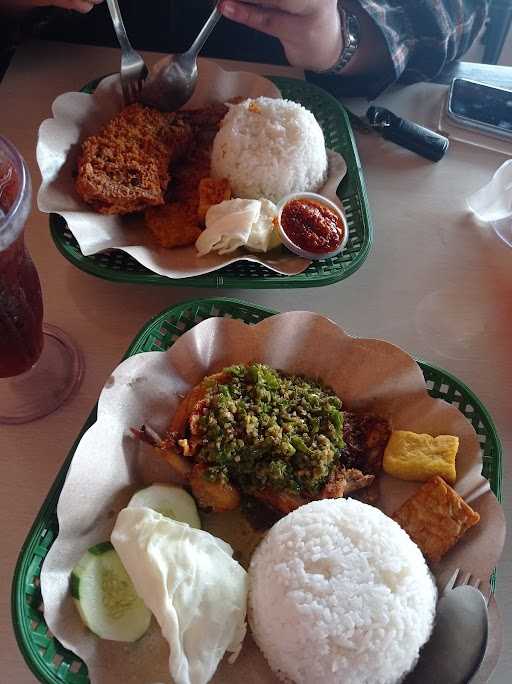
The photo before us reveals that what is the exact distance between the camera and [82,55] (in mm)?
2439

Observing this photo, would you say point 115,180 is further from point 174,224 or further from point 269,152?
point 269,152

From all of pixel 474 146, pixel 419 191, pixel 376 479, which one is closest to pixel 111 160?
pixel 419 191

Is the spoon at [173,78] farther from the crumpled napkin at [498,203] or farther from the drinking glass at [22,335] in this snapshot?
the crumpled napkin at [498,203]

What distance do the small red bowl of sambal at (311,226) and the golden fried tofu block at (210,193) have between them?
188 mm

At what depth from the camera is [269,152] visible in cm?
205

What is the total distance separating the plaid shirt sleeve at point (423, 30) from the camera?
2393 millimetres

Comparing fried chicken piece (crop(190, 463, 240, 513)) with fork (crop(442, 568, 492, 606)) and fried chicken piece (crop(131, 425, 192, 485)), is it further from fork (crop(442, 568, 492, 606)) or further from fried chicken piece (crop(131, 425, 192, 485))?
fork (crop(442, 568, 492, 606))

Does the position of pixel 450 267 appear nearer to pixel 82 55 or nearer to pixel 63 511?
pixel 63 511

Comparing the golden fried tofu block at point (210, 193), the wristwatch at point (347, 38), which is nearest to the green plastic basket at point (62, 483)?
the golden fried tofu block at point (210, 193)

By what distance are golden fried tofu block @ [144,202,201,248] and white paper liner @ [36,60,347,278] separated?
0.03 metres

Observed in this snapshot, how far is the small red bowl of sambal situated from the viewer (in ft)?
6.05

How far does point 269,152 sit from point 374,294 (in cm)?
61

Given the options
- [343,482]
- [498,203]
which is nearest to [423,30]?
[498,203]

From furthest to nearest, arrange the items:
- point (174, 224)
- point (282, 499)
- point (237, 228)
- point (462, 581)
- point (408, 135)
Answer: point (408, 135) → point (174, 224) → point (237, 228) → point (282, 499) → point (462, 581)
